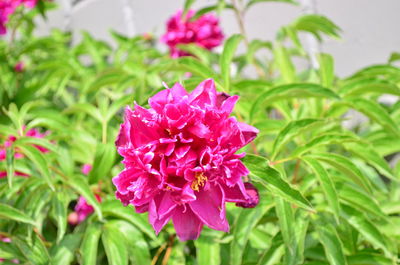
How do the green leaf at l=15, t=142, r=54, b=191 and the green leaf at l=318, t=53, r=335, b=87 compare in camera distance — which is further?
the green leaf at l=318, t=53, r=335, b=87

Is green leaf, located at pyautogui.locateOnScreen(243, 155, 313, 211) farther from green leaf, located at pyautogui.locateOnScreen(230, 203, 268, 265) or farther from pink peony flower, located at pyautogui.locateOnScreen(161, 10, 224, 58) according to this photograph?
pink peony flower, located at pyautogui.locateOnScreen(161, 10, 224, 58)

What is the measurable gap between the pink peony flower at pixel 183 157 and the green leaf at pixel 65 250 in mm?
324

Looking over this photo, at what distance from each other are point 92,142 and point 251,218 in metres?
0.56

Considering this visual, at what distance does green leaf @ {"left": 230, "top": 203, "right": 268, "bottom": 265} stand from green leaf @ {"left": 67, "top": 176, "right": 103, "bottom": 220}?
25cm

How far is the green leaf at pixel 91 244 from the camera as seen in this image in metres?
0.77

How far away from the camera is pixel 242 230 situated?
715 millimetres

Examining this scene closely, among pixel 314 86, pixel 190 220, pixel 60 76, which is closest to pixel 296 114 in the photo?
pixel 314 86

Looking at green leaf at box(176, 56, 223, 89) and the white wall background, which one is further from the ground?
green leaf at box(176, 56, 223, 89)

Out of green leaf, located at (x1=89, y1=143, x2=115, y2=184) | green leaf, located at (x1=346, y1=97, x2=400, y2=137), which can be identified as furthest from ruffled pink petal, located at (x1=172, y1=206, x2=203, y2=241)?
green leaf, located at (x1=346, y1=97, x2=400, y2=137)

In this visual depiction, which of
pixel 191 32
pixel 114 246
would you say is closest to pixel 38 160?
pixel 114 246

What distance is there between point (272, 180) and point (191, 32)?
1.09 meters

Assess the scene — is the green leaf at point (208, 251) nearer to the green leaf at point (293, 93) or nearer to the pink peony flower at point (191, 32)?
the green leaf at point (293, 93)

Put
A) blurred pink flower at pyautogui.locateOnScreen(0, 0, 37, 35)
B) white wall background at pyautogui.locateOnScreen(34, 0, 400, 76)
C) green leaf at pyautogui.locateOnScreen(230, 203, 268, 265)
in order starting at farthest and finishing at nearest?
1. white wall background at pyautogui.locateOnScreen(34, 0, 400, 76)
2. blurred pink flower at pyautogui.locateOnScreen(0, 0, 37, 35)
3. green leaf at pyautogui.locateOnScreen(230, 203, 268, 265)

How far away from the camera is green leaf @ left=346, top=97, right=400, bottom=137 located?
888mm
